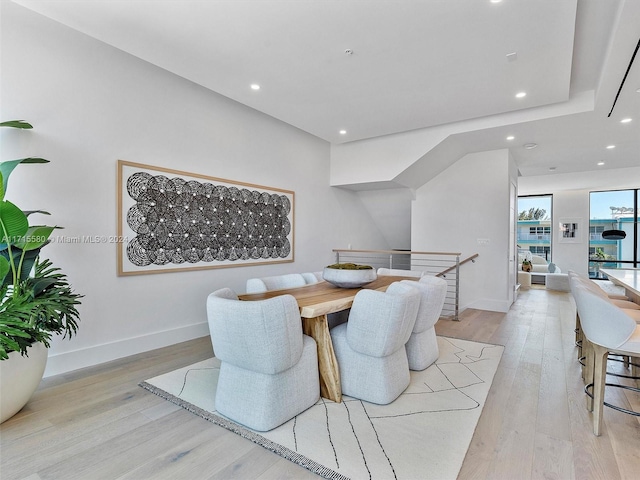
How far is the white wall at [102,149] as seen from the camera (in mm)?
2697

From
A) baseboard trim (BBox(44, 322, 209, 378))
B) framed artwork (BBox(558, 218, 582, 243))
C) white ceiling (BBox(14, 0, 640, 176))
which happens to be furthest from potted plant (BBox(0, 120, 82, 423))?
framed artwork (BBox(558, 218, 582, 243))

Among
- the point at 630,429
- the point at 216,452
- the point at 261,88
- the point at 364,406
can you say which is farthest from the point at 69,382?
the point at 630,429

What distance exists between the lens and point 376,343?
2.27 metres

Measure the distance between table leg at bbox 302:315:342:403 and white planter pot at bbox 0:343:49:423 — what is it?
1.80 m

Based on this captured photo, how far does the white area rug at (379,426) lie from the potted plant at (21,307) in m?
0.75

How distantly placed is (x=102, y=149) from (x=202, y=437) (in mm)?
2617

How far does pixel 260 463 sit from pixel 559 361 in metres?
2.93

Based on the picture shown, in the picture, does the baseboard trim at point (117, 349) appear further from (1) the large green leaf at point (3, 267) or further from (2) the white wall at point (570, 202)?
(2) the white wall at point (570, 202)

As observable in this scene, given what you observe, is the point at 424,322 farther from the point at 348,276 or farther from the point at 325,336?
the point at 325,336

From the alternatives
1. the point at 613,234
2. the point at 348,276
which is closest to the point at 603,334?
the point at 348,276

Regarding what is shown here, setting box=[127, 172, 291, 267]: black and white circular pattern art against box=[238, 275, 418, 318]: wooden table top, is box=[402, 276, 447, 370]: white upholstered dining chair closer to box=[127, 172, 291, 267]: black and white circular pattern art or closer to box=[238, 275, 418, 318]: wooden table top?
box=[238, 275, 418, 318]: wooden table top

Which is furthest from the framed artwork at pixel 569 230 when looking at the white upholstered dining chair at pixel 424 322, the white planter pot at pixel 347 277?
the white planter pot at pixel 347 277

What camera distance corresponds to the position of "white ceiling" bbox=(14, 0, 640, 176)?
7.84ft

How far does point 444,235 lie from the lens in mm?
6020
